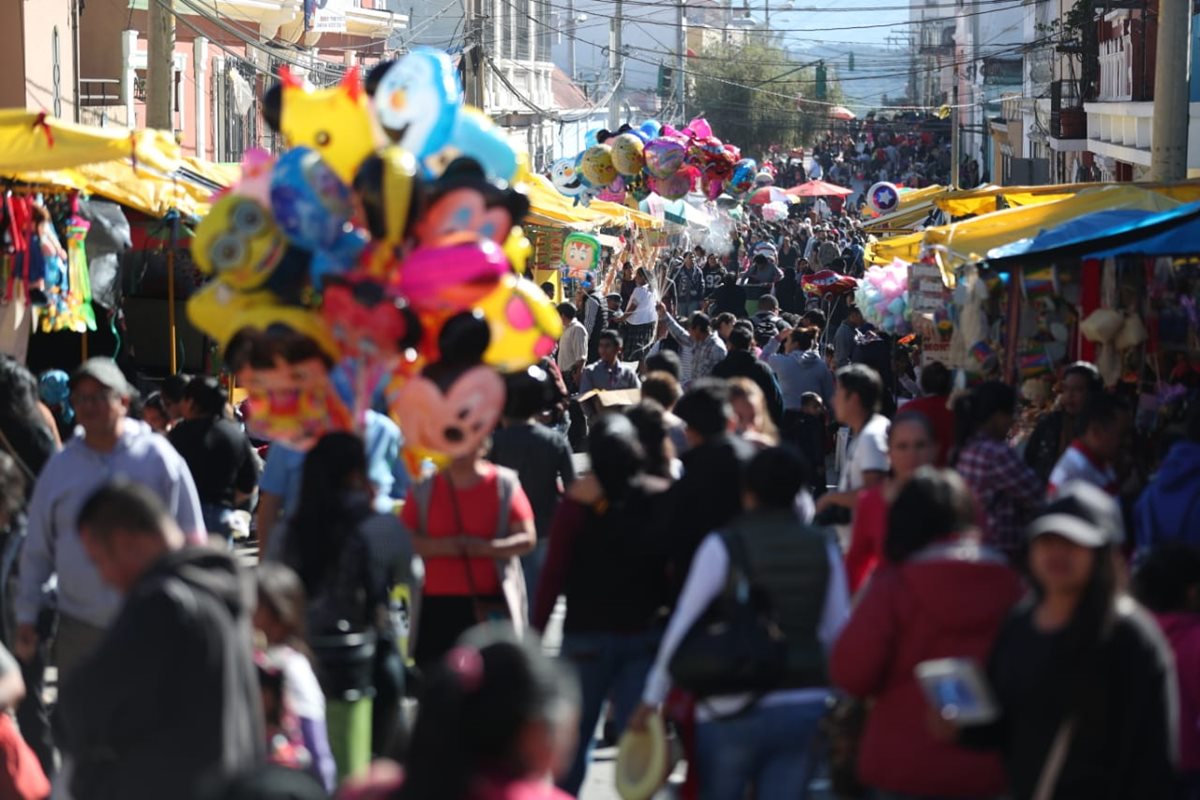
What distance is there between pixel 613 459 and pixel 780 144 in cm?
7635

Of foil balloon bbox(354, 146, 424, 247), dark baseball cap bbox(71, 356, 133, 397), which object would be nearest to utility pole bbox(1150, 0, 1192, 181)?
foil balloon bbox(354, 146, 424, 247)

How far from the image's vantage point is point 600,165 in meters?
20.6

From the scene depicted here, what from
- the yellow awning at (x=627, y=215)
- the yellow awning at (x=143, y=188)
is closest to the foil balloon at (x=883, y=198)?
the yellow awning at (x=627, y=215)

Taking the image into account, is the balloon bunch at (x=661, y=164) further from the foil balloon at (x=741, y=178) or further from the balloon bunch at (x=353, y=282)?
the balloon bunch at (x=353, y=282)

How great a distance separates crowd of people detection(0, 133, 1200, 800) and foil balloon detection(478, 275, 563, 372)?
512 millimetres

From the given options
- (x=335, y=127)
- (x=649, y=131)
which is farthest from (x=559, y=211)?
(x=335, y=127)

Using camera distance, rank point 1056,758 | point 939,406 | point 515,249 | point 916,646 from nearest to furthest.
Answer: point 1056,758 → point 916,646 → point 515,249 → point 939,406

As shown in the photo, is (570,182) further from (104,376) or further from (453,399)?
(453,399)

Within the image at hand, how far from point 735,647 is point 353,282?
2.12 m

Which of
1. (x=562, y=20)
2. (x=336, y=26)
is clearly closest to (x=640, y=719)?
(x=336, y=26)

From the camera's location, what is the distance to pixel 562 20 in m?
86.9

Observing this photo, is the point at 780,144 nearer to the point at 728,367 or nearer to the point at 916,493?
the point at 728,367

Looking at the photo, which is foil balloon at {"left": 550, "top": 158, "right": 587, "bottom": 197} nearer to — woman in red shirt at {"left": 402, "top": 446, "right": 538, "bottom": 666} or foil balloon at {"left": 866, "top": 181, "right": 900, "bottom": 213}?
foil balloon at {"left": 866, "top": 181, "right": 900, "bottom": 213}

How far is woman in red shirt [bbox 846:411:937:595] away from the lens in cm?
654
